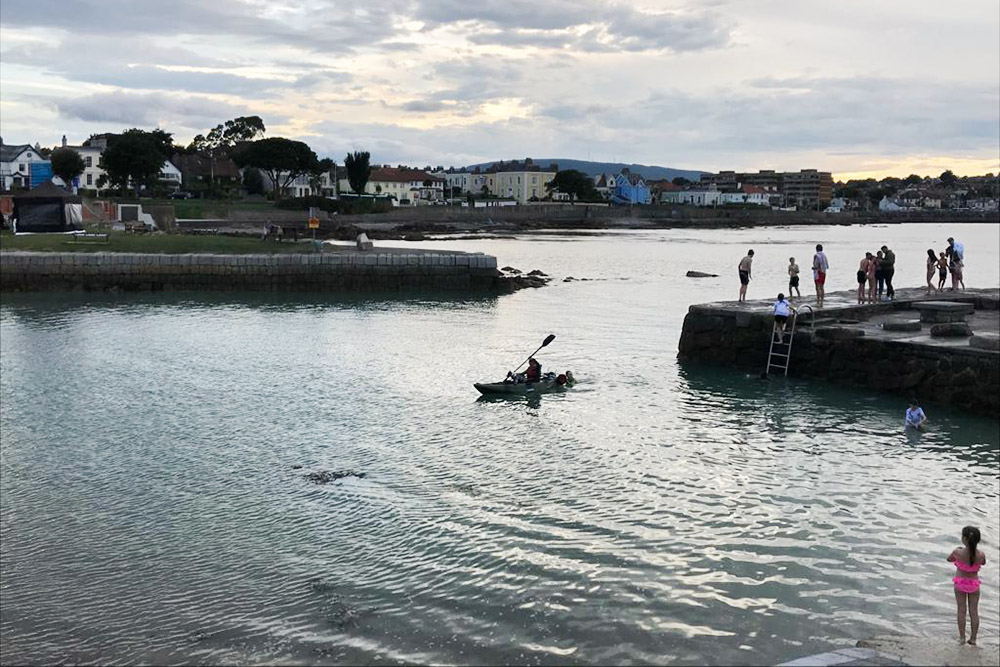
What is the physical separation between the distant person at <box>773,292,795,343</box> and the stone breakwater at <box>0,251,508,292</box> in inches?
1084

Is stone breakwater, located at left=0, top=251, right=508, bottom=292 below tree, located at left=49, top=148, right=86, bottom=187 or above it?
below

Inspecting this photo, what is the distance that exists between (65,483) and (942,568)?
15693mm

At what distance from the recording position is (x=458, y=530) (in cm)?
1548

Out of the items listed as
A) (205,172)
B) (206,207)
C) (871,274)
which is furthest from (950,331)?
(205,172)

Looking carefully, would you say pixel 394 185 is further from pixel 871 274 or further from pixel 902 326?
pixel 902 326

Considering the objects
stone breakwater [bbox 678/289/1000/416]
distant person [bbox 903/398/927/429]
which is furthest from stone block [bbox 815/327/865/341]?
distant person [bbox 903/398/927/429]

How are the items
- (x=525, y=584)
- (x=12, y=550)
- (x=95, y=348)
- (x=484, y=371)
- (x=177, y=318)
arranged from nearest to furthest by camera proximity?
(x=525, y=584)
(x=12, y=550)
(x=484, y=371)
(x=95, y=348)
(x=177, y=318)

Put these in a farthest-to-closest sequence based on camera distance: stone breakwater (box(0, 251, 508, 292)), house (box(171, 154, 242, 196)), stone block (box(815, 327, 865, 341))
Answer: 1. house (box(171, 154, 242, 196))
2. stone breakwater (box(0, 251, 508, 292))
3. stone block (box(815, 327, 865, 341))

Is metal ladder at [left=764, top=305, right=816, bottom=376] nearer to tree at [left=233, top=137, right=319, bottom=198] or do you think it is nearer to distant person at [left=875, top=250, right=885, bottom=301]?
distant person at [left=875, top=250, right=885, bottom=301]

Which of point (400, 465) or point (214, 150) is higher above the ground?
point (214, 150)

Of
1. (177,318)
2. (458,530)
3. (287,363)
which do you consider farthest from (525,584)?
(177,318)

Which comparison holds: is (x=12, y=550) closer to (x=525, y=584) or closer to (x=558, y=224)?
(x=525, y=584)

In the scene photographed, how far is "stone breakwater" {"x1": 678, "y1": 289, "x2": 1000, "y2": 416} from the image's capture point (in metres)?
23.8

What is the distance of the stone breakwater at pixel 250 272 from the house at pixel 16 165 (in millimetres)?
80284
